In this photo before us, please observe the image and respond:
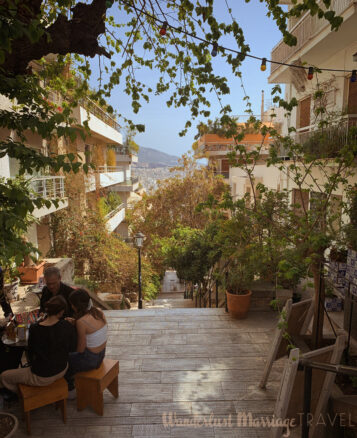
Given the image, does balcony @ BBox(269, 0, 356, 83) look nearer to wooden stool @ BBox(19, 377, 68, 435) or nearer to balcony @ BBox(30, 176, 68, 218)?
balcony @ BBox(30, 176, 68, 218)

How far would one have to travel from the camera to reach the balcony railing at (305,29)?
276 inches

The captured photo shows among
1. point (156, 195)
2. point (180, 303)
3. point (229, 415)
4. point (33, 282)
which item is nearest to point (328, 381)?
point (229, 415)

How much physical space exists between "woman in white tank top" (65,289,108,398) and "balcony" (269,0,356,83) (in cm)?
767

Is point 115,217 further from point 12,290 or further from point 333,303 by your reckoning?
point 333,303

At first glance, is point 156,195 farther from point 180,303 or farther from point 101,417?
point 101,417

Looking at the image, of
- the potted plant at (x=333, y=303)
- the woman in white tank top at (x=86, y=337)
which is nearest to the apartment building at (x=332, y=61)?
the potted plant at (x=333, y=303)

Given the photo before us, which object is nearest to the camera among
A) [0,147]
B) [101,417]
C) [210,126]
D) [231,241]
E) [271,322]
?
[0,147]

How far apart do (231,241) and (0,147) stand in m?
4.71

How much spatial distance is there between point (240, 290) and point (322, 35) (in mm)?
6891

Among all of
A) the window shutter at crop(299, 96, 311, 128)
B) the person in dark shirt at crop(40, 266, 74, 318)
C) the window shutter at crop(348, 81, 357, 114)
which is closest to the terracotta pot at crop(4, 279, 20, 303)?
the person in dark shirt at crop(40, 266, 74, 318)

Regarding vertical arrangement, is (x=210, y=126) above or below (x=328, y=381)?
above

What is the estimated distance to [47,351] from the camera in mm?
3346

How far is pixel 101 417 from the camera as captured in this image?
364cm

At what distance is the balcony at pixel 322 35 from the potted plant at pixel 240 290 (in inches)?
229
